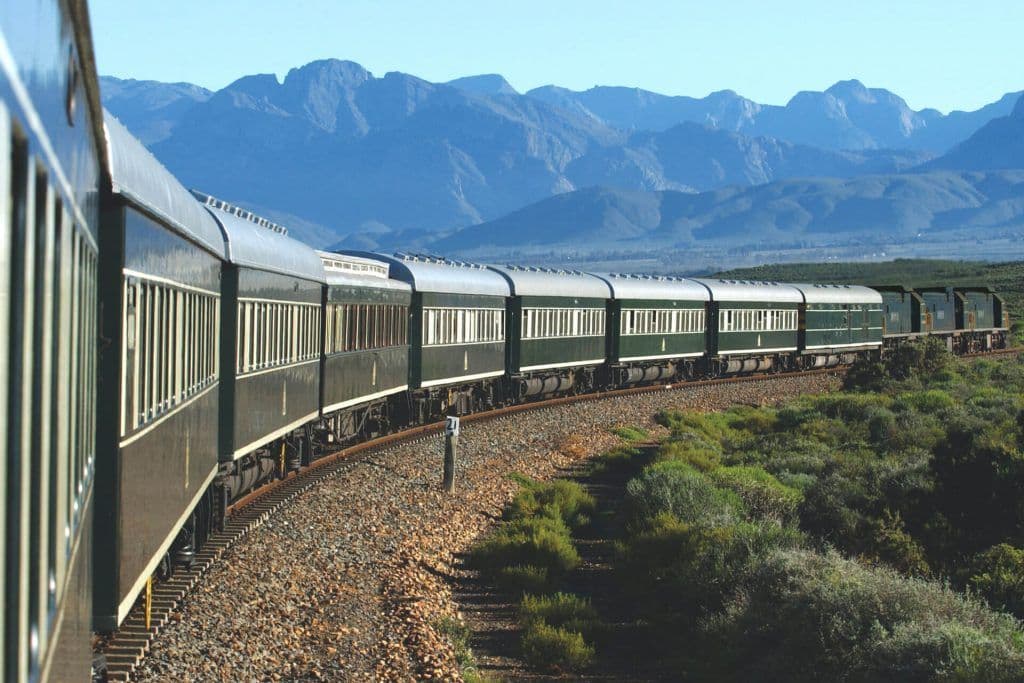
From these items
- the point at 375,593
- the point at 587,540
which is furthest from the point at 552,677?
the point at 587,540

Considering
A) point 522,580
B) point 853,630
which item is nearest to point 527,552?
point 522,580

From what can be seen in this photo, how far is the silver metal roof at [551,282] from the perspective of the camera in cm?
3438

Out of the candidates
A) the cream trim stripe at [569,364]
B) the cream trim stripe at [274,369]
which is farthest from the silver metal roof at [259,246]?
the cream trim stripe at [569,364]

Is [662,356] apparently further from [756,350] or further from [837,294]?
[837,294]

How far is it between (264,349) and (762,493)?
853 cm

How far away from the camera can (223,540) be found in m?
14.2

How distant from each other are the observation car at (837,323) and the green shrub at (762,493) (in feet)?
102

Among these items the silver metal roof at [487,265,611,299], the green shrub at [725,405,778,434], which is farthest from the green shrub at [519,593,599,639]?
the silver metal roof at [487,265,611,299]

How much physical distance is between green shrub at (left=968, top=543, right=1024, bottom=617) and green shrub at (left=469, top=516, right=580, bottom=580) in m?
Answer: 4.64

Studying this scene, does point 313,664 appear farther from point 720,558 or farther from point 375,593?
point 720,558

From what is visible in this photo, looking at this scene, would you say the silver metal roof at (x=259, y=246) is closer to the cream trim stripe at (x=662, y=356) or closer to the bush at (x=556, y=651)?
the bush at (x=556, y=651)

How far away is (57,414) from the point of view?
3.87m

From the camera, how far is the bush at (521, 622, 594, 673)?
510 inches

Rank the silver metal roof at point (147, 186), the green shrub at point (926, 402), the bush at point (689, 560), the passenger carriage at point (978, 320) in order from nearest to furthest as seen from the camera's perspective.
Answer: the silver metal roof at point (147, 186) → the bush at point (689, 560) → the green shrub at point (926, 402) → the passenger carriage at point (978, 320)
